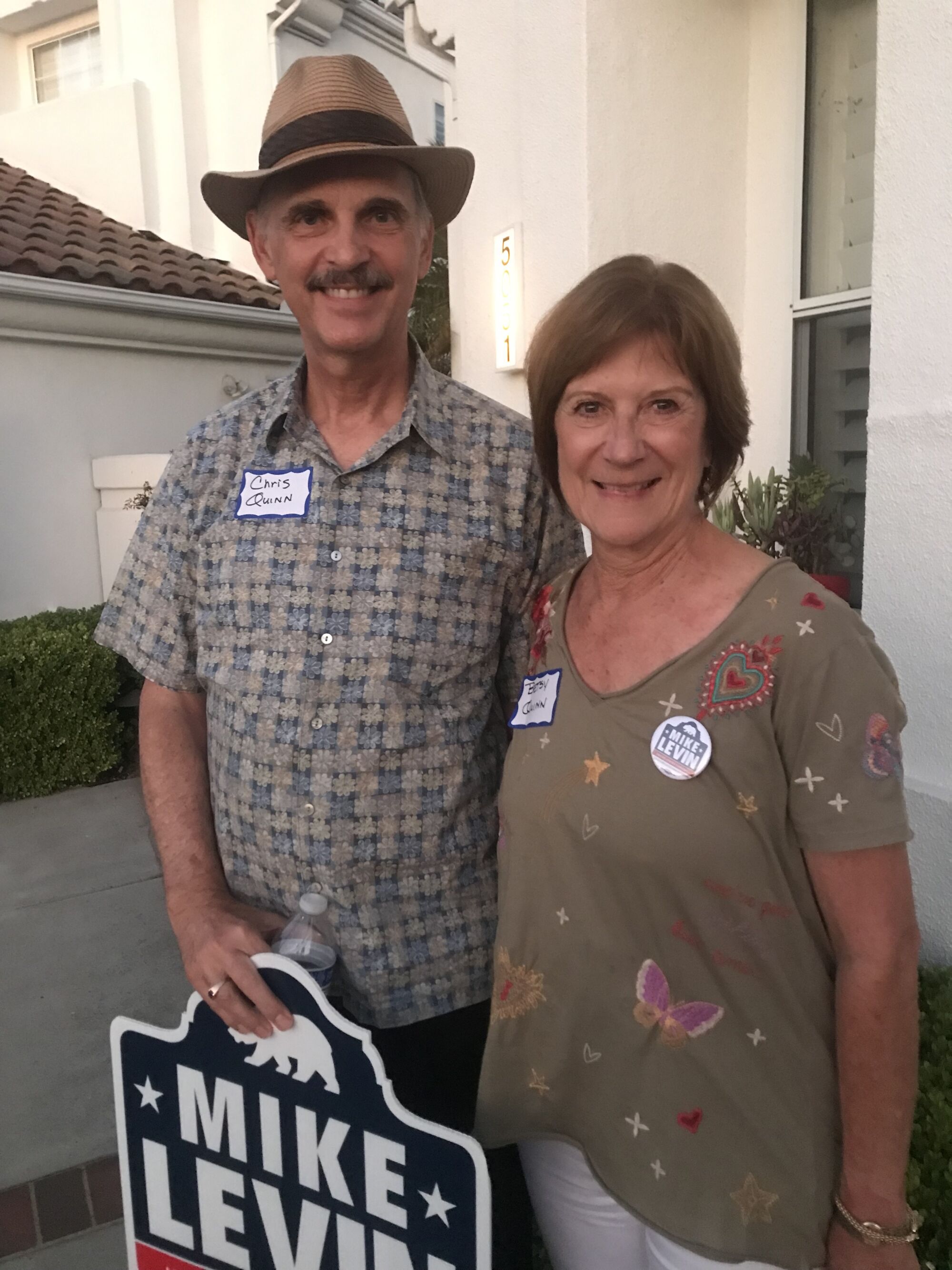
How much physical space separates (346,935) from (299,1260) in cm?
45

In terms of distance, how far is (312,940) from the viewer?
1.56m

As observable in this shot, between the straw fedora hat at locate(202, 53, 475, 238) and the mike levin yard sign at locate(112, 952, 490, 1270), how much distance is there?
1256mm

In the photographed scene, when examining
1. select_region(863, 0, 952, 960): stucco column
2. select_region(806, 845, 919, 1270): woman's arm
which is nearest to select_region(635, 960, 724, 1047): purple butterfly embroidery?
select_region(806, 845, 919, 1270): woman's arm

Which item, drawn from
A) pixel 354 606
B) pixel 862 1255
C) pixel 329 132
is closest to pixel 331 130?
pixel 329 132

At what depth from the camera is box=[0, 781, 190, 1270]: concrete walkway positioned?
9.30 feet

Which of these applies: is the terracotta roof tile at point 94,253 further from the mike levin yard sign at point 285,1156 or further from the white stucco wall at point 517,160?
the mike levin yard sign at point 285,1156

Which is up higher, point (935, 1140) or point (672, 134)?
point (672, 134)

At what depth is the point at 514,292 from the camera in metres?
4.46

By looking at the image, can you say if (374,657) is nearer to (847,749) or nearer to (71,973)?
(847,749)

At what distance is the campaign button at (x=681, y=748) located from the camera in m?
1.17

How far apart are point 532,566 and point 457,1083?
96cm

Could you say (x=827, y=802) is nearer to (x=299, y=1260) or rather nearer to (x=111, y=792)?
(x=299, y=1260)

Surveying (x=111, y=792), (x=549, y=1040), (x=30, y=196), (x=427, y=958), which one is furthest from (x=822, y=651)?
(x=30, y=196)

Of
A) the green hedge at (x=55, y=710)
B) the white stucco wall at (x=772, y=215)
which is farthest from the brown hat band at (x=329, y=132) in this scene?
the green hedge at (x=55, y=710)
